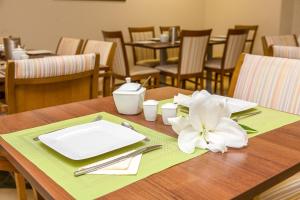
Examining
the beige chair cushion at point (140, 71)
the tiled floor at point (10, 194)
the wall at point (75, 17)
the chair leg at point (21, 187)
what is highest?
the wall at point (75, 17)

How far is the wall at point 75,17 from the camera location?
4152 millimetres

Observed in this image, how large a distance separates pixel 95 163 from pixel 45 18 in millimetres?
3893

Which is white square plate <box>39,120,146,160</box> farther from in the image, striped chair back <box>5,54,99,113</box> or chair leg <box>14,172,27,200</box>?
striped chair back <box>5,54,99,113</box>

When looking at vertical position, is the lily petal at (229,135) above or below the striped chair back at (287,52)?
below

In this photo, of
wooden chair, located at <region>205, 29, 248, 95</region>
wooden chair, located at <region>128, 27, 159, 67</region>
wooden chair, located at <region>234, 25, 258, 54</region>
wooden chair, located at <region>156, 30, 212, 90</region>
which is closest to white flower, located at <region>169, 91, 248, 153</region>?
wooden chair, located at <region>156, 30, 212, 90</region>

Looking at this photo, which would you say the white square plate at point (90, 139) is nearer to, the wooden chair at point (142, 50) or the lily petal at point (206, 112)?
the lily petal at point (206, 112)

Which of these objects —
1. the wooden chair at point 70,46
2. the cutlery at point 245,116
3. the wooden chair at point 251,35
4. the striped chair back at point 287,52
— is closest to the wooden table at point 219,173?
the cutlery at point 245,116

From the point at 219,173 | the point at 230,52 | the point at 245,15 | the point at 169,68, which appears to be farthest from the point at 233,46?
the point at 219,173

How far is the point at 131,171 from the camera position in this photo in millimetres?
800

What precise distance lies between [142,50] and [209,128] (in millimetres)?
3759

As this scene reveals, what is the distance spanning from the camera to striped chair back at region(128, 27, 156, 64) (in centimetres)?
459

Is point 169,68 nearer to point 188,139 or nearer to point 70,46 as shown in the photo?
point 70,46

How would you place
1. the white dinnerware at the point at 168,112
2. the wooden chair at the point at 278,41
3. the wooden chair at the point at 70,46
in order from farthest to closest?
the wooden chair at the point at 278,41 < the wooden chair at the point at 70,46 < the white dinnerware at the point at 168,112

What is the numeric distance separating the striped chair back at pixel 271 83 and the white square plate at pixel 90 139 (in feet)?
2.72
